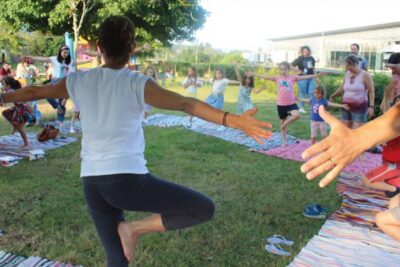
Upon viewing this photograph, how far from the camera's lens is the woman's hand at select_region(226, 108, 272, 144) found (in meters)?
2.38

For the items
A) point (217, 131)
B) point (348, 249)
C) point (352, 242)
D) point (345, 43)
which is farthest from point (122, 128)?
point (345, 43)

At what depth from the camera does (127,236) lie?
9.43 ft

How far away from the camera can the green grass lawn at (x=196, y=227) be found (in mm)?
3941

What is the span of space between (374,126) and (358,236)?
2885mm

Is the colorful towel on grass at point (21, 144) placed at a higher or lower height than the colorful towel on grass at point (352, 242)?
higher

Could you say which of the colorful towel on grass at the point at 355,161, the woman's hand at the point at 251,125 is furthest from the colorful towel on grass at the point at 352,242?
the woman's hand at the point at 251,125

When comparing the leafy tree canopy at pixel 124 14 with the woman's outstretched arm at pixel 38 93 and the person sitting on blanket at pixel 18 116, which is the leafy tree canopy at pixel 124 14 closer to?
the person sitting on blanket at pixel 18 116

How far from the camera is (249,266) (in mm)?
3734

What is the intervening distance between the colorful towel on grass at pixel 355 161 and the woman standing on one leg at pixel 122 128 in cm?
516

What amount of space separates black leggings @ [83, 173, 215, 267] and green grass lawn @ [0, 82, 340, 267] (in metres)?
1.00

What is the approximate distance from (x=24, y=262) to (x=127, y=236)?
1.41 m

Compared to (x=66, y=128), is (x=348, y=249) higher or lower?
lower

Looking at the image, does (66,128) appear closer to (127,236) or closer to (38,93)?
(38,93)

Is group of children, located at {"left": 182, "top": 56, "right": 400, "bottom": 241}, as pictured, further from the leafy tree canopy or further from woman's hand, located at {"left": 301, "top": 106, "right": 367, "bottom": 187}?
the leafy tree canopy
